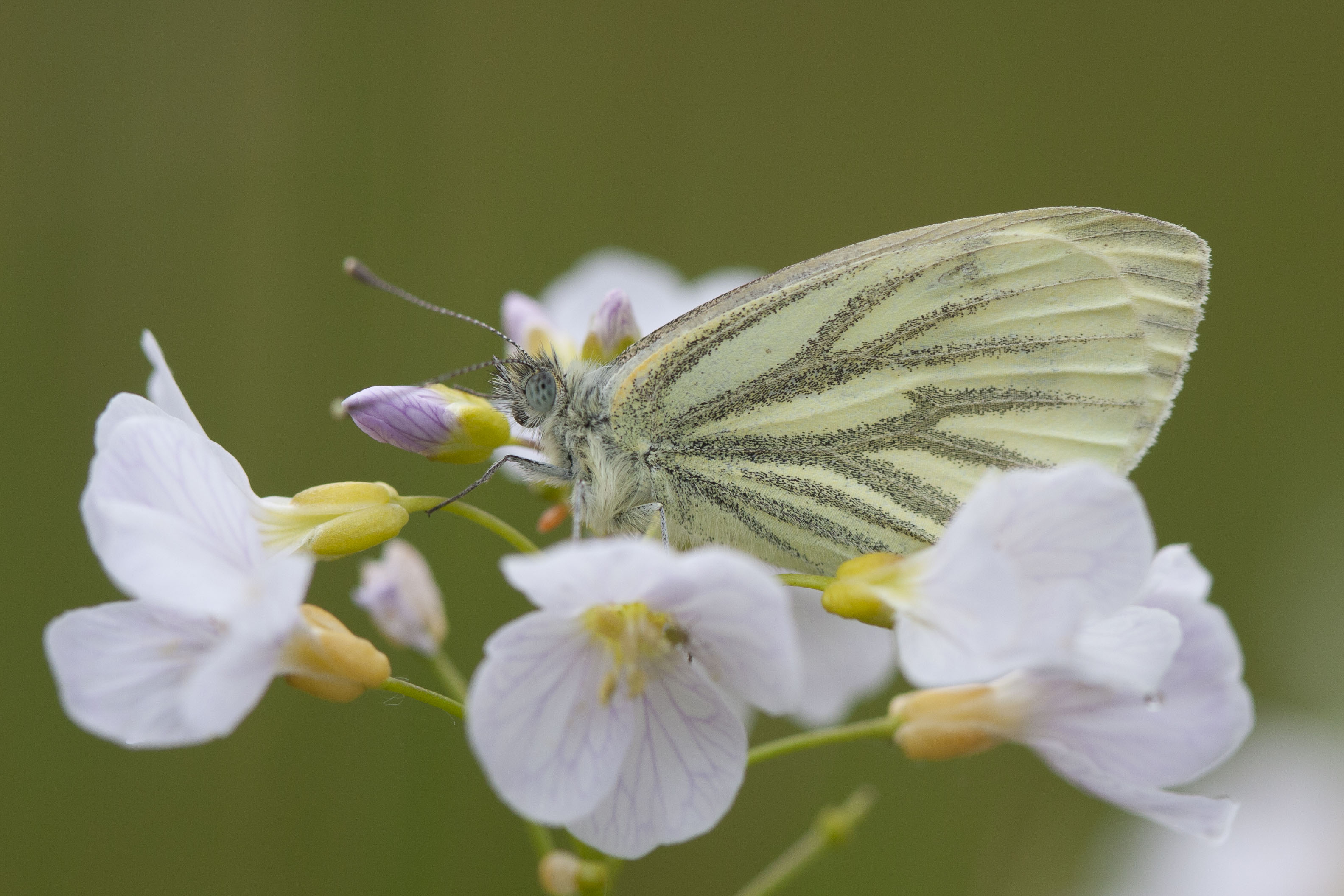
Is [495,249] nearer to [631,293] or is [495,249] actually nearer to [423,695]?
[631,293]

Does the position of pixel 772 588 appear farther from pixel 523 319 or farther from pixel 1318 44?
pixel 1318 44

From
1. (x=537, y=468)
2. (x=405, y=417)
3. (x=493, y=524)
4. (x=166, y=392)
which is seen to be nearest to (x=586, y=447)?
(x=537, y=468)

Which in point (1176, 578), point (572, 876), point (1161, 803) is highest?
point (1176, 578)

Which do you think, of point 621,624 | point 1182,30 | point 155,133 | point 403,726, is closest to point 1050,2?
point 1182,30

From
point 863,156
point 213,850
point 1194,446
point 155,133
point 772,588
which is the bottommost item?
point 213,850

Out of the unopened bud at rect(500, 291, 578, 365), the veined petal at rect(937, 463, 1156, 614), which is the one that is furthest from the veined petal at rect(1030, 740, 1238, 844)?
the unopened bud at rect(500, 291, 578, 365)

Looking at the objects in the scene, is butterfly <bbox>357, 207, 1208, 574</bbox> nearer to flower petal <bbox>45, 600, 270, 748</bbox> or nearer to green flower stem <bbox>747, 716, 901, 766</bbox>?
green flower stem <bbox>747, 716, 901, 766</bbox>
